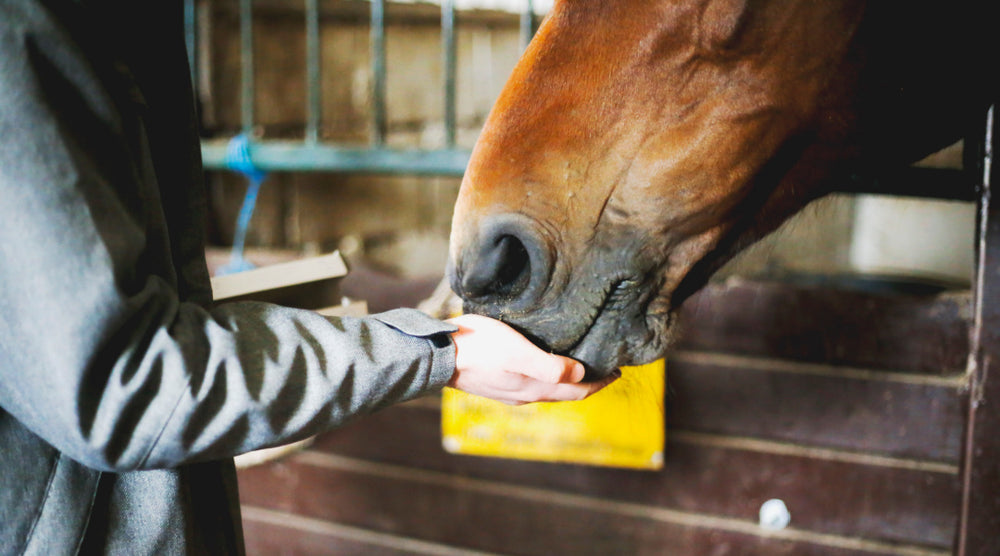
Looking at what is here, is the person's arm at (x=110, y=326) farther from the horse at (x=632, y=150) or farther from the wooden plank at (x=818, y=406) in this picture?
the wooden plank at (x=818, y=406)

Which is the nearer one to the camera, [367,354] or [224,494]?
[367,354]

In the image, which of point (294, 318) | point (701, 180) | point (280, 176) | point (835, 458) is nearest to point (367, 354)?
point (294, 318)

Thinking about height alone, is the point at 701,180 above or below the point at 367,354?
above

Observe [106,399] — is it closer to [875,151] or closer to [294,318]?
[294,318]

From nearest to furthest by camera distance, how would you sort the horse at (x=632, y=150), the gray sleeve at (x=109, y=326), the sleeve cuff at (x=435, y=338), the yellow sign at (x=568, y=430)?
the gray sleeve at (x=109, y=326), the sleeve cuff at (x=435, y=338), the horse at (x=632, y=150), the yellow sign at (x=568, y=430)

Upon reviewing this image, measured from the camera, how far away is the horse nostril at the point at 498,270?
853mm

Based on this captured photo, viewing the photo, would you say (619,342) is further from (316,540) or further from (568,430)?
(316,540)

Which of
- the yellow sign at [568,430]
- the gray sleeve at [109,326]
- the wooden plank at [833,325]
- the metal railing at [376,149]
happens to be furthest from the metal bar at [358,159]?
the gray sleeve at [109,326]

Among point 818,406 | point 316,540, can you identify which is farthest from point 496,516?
point 818,406

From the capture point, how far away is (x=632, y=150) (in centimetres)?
90

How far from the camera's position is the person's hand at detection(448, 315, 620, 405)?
787 mm

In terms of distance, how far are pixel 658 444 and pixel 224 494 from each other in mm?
929

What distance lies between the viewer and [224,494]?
935 millimetres

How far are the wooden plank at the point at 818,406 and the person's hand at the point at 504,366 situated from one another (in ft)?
2.52
